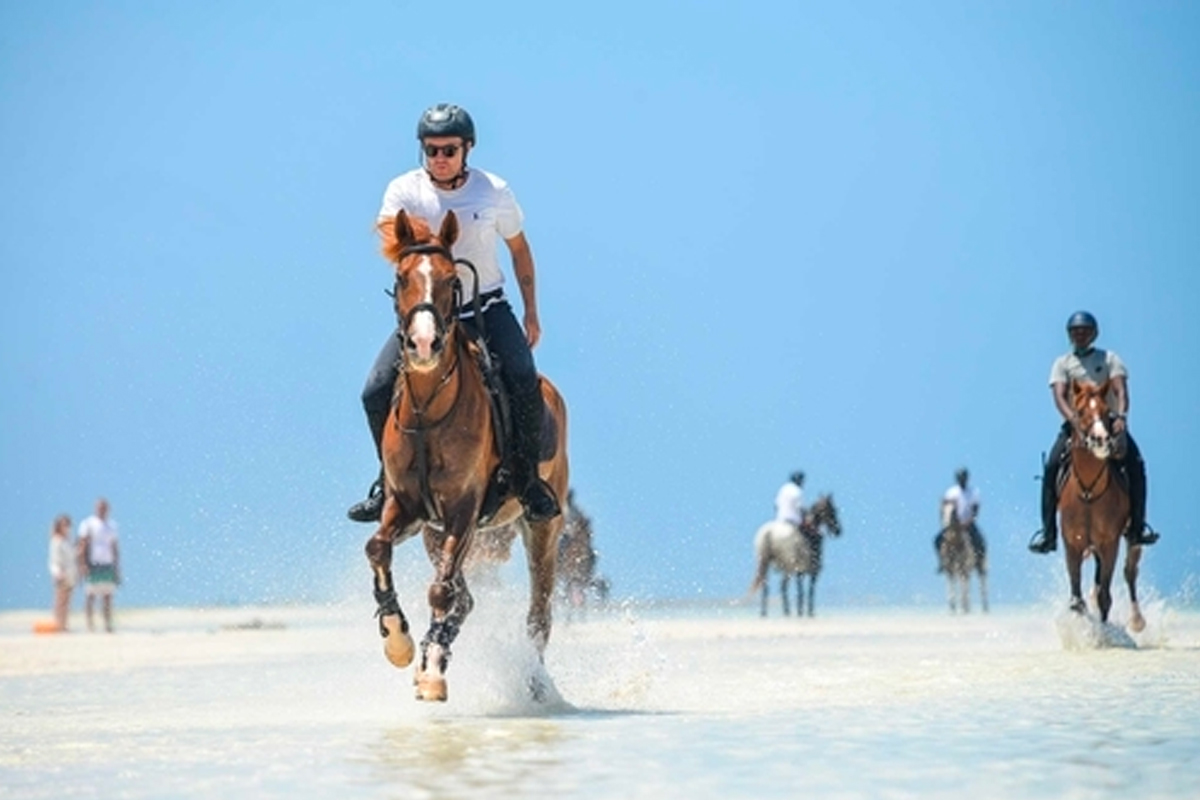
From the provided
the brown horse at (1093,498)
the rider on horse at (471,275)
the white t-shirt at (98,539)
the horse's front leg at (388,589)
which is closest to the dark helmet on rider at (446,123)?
the rider on horse at (471,275)

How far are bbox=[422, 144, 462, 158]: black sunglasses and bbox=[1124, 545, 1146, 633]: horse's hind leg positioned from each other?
1118cm

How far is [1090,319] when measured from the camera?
63.2 ft

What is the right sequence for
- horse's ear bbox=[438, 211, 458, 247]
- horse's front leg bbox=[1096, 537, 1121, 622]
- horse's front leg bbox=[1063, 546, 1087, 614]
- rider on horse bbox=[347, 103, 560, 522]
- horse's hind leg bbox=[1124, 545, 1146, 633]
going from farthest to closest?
horse's hind leg bbox=[1124, 545, 1146, 633] → horse's front leg bbox=[1063, 546, 1087, 614] → horse's front leg bbox=[1096, 537, 1121, 622] → rider on horse bbox=[347, 103, 560, 522] → horse's ear bbox=[438, 211, 458, 247]

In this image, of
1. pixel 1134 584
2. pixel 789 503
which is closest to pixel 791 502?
pixel 789 503

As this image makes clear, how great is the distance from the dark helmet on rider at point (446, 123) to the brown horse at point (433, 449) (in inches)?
20.5

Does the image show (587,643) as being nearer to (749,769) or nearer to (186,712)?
(186,712)

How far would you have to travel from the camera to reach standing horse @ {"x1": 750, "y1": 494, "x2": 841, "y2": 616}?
38.2 meters

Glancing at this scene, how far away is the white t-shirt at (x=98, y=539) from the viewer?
36.2m

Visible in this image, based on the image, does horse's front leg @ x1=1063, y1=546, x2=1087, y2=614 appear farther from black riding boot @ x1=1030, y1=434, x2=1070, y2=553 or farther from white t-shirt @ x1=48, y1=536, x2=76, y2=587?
white t-shirt @ x1=48, y1=536, x2=76, y2=587

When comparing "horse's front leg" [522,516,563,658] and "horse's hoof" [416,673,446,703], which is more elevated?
"horse's front leg" [522,516,563,658]

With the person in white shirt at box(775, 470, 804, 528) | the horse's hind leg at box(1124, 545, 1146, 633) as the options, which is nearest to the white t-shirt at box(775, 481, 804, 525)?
the person in white shirt at box(775, 470, 804, 528)

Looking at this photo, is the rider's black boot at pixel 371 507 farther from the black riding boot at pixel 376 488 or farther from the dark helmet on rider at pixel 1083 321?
the dark helmet on rider at pixel 1083 321

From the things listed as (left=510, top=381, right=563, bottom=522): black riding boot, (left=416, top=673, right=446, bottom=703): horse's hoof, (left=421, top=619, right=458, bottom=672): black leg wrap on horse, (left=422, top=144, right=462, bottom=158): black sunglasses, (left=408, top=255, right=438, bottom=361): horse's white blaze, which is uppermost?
(left=422, top=144, right=462, bottom=158): black sunglasses

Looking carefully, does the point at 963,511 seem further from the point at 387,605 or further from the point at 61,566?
the point at 387,605
